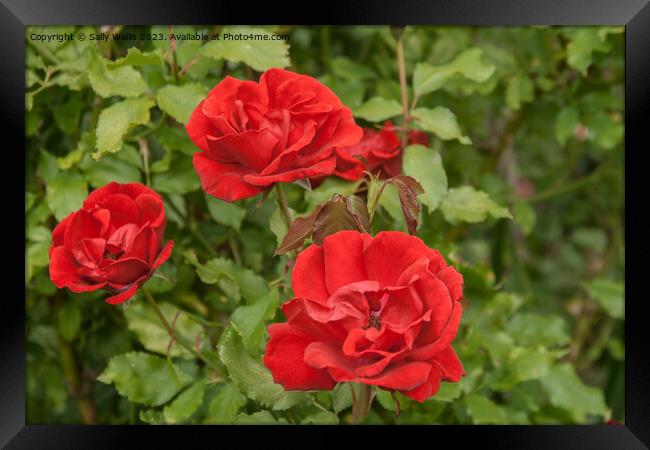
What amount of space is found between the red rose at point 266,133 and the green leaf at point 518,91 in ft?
1.84

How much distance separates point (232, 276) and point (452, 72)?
36cm

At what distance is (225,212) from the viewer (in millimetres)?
1011

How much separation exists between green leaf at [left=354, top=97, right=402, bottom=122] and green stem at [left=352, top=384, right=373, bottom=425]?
0.34 metres

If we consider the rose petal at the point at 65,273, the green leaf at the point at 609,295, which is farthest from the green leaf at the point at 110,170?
the green leaf at the point at 609,295

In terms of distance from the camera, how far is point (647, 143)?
84 cm

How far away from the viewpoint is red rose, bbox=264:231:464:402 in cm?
61

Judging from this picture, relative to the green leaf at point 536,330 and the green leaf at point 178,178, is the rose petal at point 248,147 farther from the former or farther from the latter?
the green leaf at point 536,330

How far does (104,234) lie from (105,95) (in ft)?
0.68

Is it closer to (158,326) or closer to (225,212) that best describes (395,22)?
(225,212)

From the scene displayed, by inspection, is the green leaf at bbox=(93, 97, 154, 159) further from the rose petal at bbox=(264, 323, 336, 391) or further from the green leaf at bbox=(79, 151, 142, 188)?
the rose petal at bbox=(264, 323, 336, 391)

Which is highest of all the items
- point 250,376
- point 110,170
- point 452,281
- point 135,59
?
point 135,59

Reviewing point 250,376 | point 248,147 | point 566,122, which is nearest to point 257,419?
point 250,376

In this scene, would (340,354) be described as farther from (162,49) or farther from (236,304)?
(162,49)

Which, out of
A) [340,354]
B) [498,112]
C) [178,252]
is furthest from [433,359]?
[498,112]
